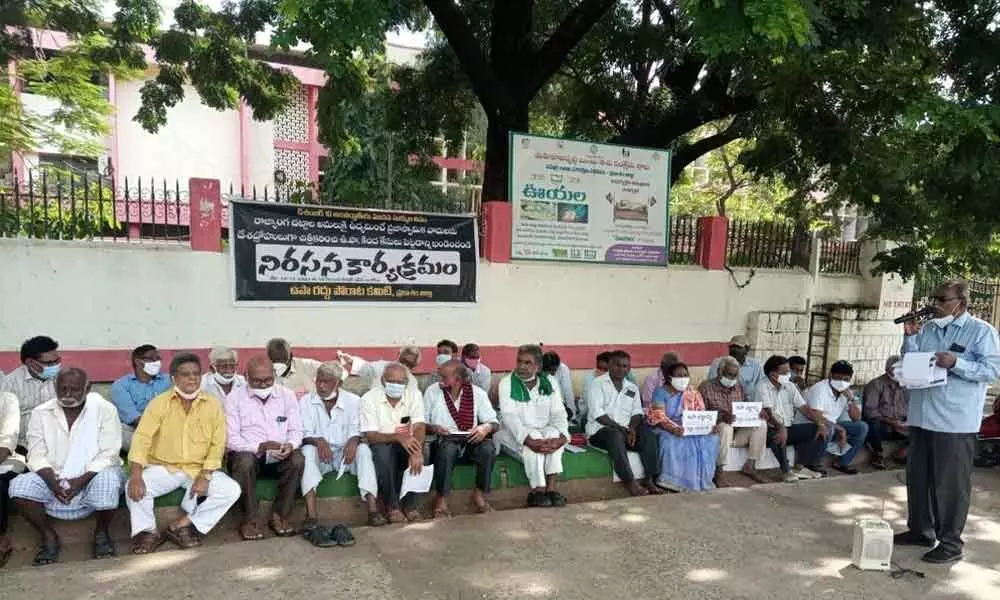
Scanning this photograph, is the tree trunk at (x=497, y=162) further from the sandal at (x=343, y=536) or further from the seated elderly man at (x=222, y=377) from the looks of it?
the sandal at (x=343, y=536)

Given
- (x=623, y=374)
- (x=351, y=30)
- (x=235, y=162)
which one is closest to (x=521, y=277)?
(x=623, y=374)

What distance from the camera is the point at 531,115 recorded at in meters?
12.2

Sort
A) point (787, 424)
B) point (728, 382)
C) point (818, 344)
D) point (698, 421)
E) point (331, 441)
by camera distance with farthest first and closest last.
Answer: point (818, 344) → point (787, 424) → point (728, 382) → point (698, 421) → point (331, 441)

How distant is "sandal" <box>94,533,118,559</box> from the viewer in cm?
393

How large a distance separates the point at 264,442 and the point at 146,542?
0.89 m

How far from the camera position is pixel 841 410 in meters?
6.62

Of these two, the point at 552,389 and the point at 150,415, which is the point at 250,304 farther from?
the point at 552,389

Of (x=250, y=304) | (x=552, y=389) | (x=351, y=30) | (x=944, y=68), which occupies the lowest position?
(x=552, y=389)

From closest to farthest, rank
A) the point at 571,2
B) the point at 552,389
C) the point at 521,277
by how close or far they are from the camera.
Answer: the point at 552,389
the point at 521,277
the point at 571,2

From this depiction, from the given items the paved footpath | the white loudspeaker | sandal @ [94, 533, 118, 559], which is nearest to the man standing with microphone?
the paved footpath

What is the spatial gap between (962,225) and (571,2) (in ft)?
18.9

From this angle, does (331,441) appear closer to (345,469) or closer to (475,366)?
(345,469)

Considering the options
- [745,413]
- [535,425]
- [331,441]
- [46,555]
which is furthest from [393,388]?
[745,413]

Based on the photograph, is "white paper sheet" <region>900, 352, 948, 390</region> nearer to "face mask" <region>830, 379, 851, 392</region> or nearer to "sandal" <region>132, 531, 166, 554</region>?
"face mask" <region>830, 379, 851, 392</region>
